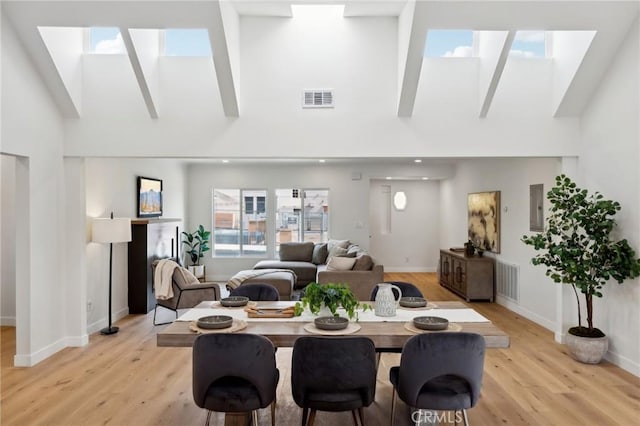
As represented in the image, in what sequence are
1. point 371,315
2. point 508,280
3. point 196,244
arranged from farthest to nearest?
point 196,244, point 508,280, point 371,315

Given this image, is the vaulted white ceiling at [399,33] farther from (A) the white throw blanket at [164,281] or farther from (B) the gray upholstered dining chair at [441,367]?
(B) the gray upholstered dining chair at [441,367]

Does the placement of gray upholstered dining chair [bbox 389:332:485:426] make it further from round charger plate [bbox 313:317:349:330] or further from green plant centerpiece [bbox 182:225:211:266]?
green plant centerpiece [bbox 182:225:211:266]

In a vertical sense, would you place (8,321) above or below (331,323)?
below

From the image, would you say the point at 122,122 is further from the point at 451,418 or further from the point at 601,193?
the point at 601,193

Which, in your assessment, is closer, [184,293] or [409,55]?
[409,55]

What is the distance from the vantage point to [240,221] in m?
9.65

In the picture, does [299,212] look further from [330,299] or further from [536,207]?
[330,299]

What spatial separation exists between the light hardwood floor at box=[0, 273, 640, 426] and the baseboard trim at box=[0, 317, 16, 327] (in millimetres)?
990

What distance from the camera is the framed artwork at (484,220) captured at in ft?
22.9

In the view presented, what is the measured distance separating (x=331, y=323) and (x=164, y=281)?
3.46 m

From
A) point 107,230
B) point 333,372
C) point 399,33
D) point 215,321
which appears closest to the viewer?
point 333,372

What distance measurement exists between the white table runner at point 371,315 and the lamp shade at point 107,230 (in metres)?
2.56

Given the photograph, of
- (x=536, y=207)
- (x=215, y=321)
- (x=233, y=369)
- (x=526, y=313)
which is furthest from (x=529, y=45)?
(x=233, y=369)

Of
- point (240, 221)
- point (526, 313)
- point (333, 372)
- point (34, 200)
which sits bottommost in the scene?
point (526, 313)
